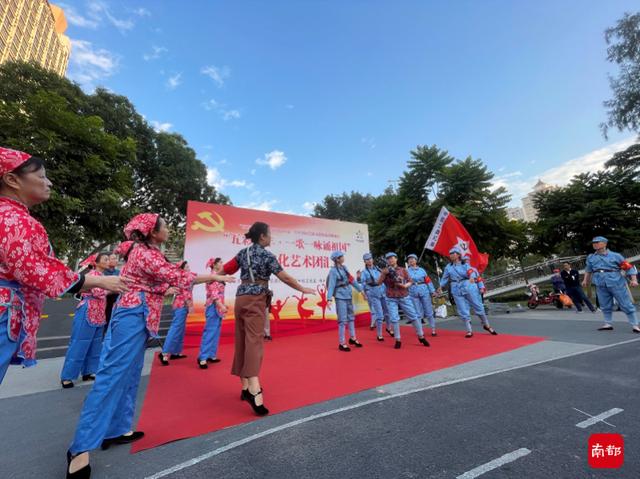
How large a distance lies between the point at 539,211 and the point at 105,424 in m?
20.6

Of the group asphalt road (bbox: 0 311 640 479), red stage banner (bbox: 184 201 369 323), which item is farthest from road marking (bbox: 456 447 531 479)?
red stage banner (bbox: 184 201 369 323)

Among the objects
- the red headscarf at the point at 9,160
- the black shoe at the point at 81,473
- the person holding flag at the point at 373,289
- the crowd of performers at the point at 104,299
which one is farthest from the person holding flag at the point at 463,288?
the red headscarf at the point at 9,160

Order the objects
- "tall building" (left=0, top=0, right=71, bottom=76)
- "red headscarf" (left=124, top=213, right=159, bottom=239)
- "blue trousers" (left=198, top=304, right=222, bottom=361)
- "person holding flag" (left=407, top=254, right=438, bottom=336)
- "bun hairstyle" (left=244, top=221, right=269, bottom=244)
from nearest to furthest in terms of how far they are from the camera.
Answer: "red headscarf" (left=124, top=213, right=159, bottom=239)
"bun hairstyle" (left=244, top=221, right=269, bottom=244)
"blue trousers" (left=198, top=304, right=222, bottom=361)
"person holding flag" (left=407, top=254, right=438, bottom=336)
"tall building" (left=0, top=0, right=71, bottom=76)

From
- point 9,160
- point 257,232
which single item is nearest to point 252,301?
point 257,232

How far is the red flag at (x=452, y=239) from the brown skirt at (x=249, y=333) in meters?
7.02

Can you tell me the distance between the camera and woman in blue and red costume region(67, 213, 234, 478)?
1.88 meters

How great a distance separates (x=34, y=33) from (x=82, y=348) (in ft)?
180

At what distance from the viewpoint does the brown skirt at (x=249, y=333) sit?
9.08ft

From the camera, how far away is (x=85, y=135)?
791 cm

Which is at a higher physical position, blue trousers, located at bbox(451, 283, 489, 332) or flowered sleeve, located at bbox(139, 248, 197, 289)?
flowered sleeve, located at bbox(139, 248, 197, 289)

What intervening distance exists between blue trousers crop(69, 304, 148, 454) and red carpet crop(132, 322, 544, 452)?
32cm

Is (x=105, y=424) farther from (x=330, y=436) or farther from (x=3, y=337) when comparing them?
(x=330, y=436)

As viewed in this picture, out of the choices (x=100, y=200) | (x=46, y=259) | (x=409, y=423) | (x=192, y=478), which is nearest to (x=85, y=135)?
(x=100, y=200)

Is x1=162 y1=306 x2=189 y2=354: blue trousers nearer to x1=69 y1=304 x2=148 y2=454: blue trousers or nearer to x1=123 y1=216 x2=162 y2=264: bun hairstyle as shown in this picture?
x1=69 y1=304 x2=148 y2=454: blue trousers
